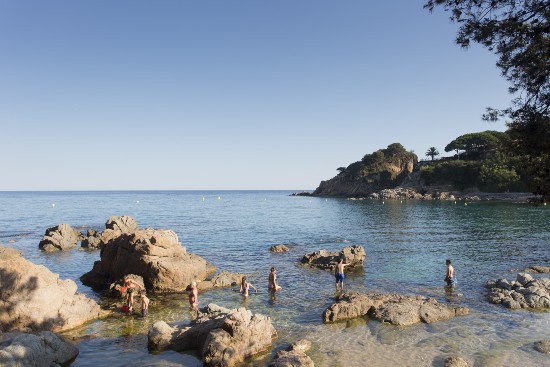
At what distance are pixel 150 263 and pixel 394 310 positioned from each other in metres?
15.5

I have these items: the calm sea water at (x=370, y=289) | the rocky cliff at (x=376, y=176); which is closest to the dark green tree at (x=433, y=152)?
the rocky cliff at (x=376, y=176)

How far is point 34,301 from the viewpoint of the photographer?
673 inches

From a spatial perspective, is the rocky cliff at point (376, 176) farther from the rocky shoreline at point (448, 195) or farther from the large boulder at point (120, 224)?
the large boulder at point (120, 224)

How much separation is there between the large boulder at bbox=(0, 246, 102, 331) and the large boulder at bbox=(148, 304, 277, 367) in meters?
5.31

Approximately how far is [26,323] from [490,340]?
20.4 m

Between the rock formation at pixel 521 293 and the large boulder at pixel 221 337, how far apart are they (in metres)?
13.8

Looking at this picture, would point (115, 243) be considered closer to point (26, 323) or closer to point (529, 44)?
point (26, 323)

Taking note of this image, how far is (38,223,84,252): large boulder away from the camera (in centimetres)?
4366

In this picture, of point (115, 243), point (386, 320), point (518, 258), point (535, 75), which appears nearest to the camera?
point (535, 75)

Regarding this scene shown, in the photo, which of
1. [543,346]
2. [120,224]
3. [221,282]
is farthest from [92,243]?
[543,346]

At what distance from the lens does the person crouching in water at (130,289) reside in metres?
20.2

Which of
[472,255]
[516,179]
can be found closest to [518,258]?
[472,255]

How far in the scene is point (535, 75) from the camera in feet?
32.6

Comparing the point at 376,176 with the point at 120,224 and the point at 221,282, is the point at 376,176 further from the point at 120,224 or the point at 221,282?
the point at 221,282
